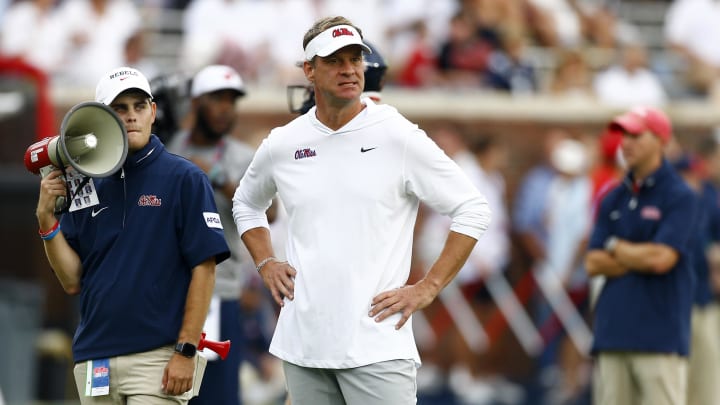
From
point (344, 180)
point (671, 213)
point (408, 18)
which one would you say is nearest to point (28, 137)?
point (408, 18)

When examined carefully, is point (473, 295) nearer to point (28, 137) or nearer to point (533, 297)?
point (533, 297)

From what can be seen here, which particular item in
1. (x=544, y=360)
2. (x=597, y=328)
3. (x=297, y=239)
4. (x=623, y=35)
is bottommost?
(x=544, y=360)

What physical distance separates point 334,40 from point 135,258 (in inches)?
50.8

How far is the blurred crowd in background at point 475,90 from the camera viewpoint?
50.2 feet

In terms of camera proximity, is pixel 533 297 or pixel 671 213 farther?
pixel 533 297

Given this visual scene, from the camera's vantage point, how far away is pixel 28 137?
13.5m

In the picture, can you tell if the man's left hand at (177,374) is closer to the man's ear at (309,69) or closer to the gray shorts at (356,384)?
the gray shorts at (356,384)

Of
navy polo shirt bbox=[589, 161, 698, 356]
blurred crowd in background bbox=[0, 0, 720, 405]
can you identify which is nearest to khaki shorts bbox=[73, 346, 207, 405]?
navy polo shirt bbox=[589, 161, 698, 356]

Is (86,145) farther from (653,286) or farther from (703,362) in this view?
(703,362)

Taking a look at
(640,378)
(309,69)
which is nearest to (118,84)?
(309,69)

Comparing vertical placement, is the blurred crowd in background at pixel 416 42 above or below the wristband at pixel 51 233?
above

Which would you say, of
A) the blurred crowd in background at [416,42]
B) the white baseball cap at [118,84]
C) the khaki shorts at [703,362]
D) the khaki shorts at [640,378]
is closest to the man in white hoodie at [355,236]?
the white baseball cap at [118,84]

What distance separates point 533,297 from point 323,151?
10518mm

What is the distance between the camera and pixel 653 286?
8422mm
